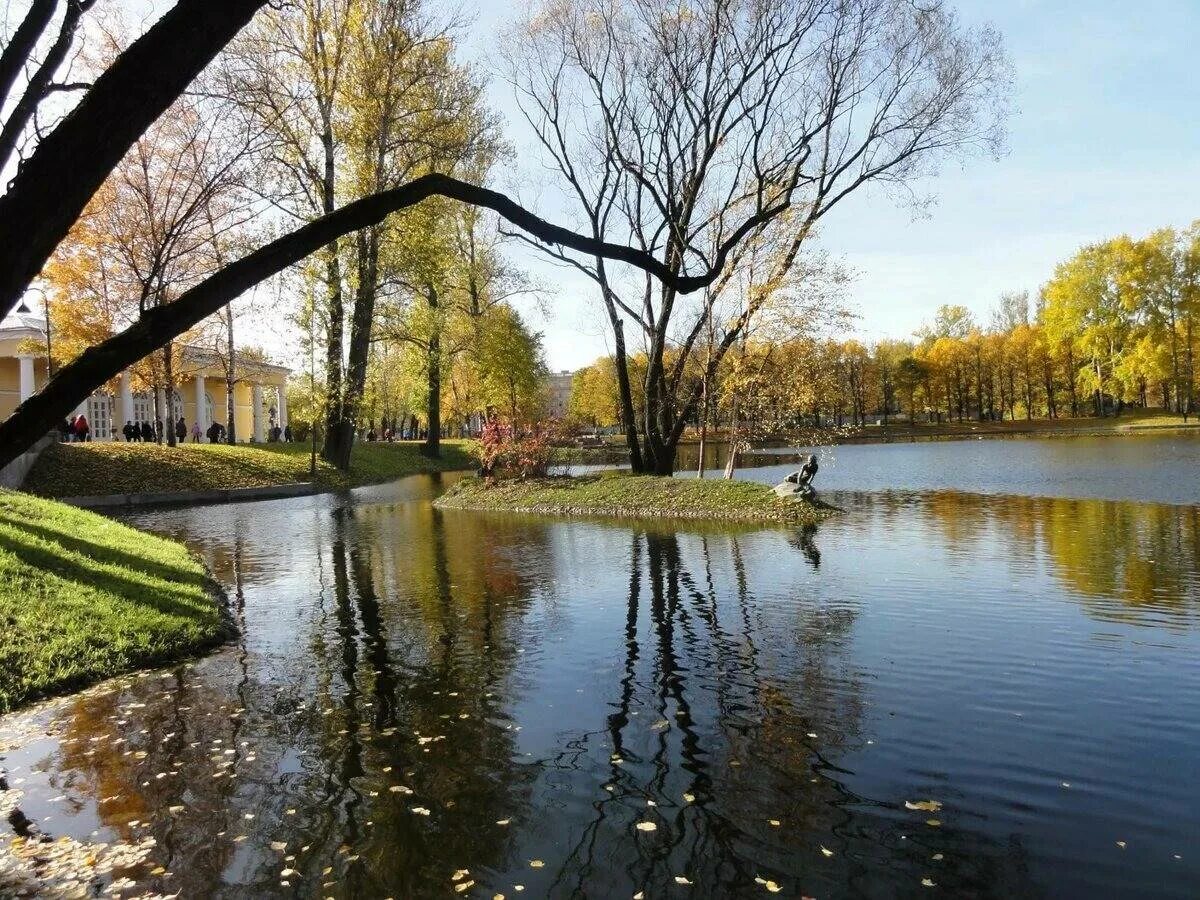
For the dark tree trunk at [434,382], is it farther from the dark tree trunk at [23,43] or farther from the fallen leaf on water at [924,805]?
the fallen leaf on water at [924,805]

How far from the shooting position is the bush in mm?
26094

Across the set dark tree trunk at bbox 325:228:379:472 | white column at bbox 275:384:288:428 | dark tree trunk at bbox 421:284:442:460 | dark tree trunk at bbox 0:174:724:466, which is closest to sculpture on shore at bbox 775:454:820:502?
dark tree trunk at bbox 0:174:724:466

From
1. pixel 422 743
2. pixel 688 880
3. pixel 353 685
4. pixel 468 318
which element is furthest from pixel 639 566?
pixel 468 318

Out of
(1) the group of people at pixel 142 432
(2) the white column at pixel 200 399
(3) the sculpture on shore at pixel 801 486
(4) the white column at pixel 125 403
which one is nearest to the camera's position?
(3) the sculpture on shore at pixel 801 486

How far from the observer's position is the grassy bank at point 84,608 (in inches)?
312

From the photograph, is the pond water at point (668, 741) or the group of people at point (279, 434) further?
the group of people at point (279, 434)

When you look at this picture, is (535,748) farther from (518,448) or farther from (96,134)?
(518,448)

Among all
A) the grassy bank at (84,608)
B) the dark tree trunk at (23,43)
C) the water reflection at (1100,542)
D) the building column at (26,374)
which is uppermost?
the building column at (26,374)

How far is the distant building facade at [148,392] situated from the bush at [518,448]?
19.2 metres

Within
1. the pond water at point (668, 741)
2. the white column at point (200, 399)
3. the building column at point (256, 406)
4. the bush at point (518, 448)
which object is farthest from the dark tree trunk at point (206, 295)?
the building column at point (256, 406)

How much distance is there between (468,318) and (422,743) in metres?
40.9

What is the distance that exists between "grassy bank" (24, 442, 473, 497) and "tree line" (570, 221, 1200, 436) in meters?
12.4

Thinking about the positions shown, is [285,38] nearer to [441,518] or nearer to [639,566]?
[441,518]

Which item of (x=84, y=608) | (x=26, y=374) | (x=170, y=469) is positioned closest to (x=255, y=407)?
(x=26, y=374)
